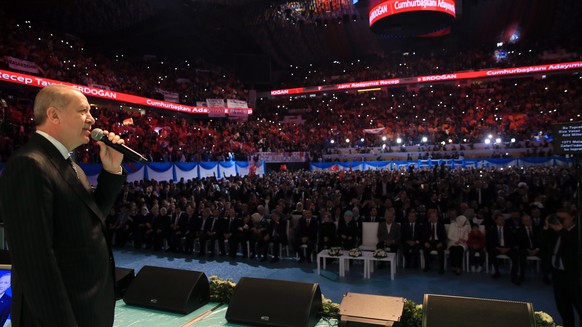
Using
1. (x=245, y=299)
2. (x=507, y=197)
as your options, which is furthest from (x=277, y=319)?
(x=507, y=197)

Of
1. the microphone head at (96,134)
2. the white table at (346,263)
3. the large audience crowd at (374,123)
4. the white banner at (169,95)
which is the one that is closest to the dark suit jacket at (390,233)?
the white table at (346,263)

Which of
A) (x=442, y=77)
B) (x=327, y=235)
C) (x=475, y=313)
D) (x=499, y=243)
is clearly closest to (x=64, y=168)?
(x=475, y=313)

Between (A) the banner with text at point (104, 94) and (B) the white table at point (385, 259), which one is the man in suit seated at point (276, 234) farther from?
(A) the banner with text at point (104, 94)

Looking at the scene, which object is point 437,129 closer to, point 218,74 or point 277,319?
point 218,74

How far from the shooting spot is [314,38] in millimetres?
34812

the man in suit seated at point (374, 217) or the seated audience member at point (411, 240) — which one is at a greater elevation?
the man in suit seated at point (374, 217)

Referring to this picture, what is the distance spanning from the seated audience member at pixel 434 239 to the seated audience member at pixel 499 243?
2.72ft

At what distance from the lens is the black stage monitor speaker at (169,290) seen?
399 cm

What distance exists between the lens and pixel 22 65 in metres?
16.6

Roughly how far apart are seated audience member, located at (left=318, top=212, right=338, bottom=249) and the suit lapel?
6.70 meters

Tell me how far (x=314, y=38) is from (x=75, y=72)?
21961mm

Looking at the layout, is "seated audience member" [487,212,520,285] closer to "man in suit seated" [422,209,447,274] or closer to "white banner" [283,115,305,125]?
"man in suit seated" [422,209,447,274]

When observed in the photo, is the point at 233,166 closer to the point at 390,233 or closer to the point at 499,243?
the point at 390,233

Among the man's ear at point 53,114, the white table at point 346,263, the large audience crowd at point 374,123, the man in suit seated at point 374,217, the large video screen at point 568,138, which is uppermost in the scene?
the large audience crowd at point 374,123
